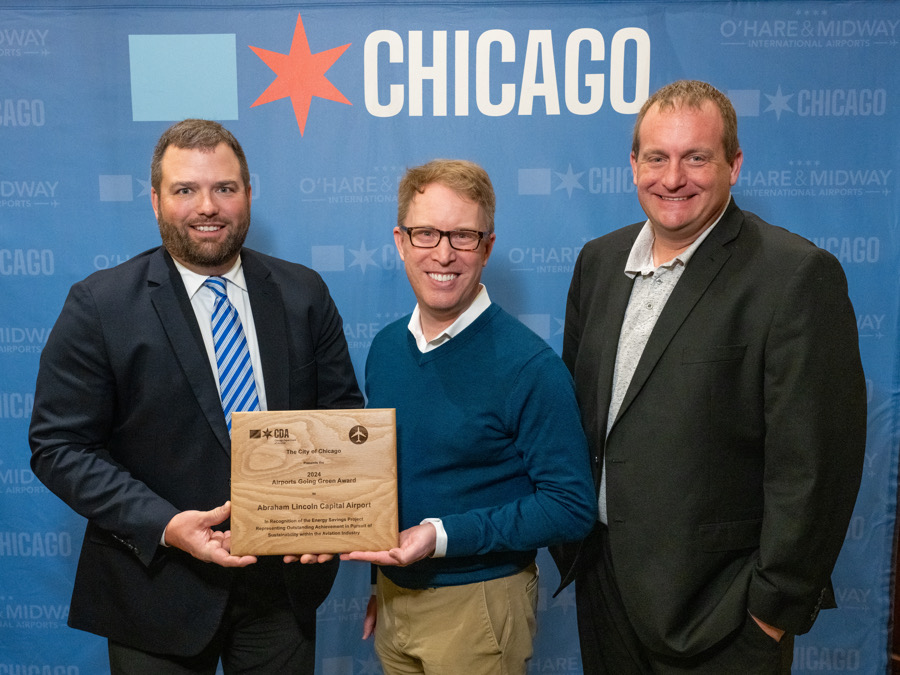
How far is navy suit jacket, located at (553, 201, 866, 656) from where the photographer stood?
4.85 ft

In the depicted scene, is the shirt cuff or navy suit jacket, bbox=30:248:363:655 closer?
the shirt cuff

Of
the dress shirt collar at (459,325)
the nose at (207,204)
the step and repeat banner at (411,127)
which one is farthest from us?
the step and repeat banner at (411,127)

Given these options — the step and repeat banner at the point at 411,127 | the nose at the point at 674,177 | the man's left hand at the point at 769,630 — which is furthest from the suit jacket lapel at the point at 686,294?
the step and repeat banner at the point at 411,127

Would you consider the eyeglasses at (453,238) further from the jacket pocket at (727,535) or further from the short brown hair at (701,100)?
the jacket pocket at (727,535)

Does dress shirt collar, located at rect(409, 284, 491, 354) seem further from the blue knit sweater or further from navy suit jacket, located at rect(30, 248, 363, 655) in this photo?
navy suit jacket, located at rect(30, 248, 363, 655)

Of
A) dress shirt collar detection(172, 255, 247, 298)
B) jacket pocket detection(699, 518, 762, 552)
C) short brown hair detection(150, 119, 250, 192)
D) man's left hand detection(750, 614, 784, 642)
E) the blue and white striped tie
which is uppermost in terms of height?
short brown hair detection(150, 119, 250, 192)

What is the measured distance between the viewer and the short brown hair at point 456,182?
1.54 m

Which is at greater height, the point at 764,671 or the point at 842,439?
the point at 842,439

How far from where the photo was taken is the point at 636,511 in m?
1.62

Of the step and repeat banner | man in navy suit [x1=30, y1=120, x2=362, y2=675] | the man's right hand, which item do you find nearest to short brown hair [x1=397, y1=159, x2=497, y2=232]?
man in navy suit [x1=30, y1=120, x2=362, y2=675]

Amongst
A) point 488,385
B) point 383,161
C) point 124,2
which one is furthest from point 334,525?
point 124,2

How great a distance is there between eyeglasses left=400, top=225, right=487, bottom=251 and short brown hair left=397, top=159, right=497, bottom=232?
5 centimetres

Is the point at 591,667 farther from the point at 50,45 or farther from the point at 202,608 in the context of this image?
the point at 50,45

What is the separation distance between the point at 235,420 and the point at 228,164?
2.16 feet
